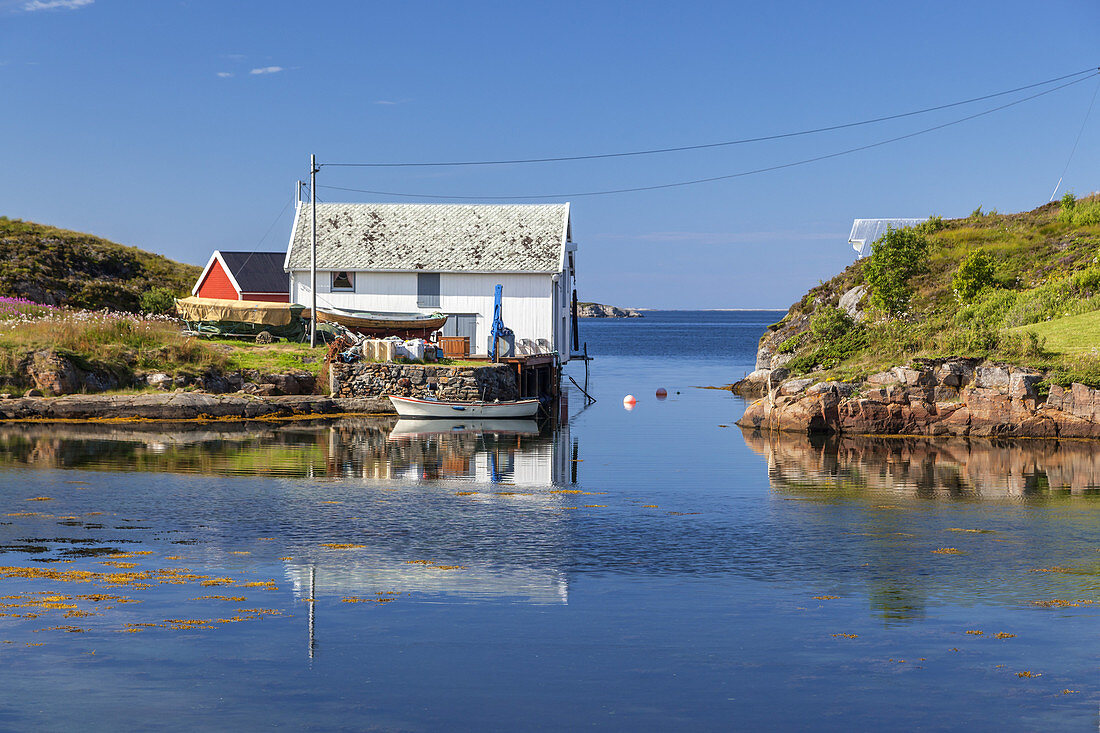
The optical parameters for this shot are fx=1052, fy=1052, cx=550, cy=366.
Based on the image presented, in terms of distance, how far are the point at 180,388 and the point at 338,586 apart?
32.6 metres

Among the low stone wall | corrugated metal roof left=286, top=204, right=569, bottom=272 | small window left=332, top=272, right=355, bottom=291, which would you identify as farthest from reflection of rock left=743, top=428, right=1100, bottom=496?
small window left=332, top=272, right=355, bottom=291

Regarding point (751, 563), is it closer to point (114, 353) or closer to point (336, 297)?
point (114, 353)

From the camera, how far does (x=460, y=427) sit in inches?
1635

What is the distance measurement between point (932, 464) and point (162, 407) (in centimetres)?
2910

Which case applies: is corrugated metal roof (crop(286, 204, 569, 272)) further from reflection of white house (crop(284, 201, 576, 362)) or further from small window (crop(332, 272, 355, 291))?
small window (crop(332, 272, 355, 291))

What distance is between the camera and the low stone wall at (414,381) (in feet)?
151

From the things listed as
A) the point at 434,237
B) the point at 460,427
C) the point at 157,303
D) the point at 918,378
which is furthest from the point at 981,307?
the point at 157,303

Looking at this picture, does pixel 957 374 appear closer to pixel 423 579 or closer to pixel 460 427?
pixel 460 427

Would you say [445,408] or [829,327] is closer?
[829,327]

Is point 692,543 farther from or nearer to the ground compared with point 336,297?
nearer to the ground

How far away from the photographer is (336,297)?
55.9 m

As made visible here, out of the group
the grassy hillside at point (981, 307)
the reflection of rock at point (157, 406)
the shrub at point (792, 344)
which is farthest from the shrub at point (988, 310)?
the reflection of rock at point (157, 406)

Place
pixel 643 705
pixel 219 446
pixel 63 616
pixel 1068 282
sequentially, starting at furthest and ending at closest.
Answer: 1. pixel 1068 282
2. pixel 219 446
3. pixel 63 616
4. pixel 643 705

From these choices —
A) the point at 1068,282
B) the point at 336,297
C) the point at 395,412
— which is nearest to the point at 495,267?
the point at 336,297
